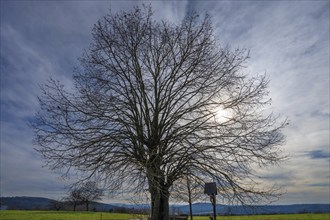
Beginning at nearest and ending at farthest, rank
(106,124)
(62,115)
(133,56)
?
(62,115), (106,124), (133,56)

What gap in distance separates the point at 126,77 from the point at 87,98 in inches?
77.9

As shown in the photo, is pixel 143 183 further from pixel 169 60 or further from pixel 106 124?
pixel 169 60

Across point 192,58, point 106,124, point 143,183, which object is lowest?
point 143,183

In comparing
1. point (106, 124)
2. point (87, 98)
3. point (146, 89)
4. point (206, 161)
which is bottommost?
point (206, 161)

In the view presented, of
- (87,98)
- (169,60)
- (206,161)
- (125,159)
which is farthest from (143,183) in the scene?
(169,60)

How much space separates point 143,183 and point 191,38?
5801mm

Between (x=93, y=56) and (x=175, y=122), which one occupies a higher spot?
(x=93, y=56)

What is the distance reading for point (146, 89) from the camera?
13836 mm

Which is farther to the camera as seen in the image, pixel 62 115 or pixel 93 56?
pixel 93 56

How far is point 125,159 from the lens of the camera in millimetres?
12594

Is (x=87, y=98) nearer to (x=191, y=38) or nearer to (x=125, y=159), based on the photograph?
(x=125, y=159)

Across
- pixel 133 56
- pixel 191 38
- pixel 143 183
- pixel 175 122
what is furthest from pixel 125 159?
pixel 191 38

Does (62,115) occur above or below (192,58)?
below

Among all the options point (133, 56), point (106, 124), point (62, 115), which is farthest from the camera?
point (133, 56)
